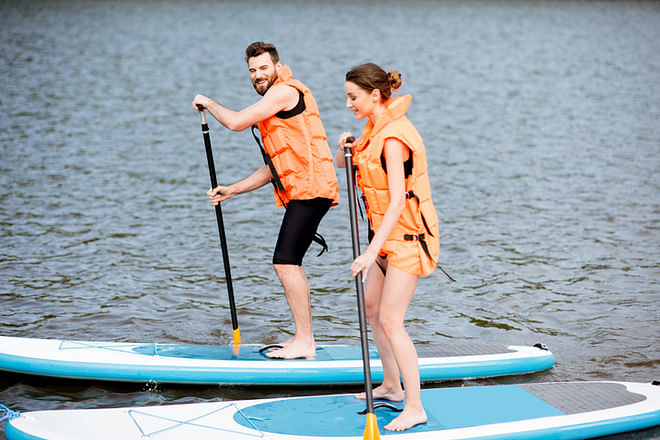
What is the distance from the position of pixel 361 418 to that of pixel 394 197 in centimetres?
144

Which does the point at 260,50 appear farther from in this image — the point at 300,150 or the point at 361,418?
the point at 361,418

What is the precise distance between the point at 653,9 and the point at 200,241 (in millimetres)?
38844

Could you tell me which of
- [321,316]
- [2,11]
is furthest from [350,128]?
[2,11]

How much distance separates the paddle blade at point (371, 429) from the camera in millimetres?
4527

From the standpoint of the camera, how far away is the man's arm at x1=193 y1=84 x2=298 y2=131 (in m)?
5.53

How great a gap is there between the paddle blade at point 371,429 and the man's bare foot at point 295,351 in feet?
5.07

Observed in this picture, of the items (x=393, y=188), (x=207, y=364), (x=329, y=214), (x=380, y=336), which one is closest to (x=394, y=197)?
(x=393, y=188)

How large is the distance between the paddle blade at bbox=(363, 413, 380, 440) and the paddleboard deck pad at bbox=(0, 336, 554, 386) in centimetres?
130

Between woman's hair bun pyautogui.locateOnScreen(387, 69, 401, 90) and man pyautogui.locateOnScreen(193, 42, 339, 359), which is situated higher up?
woman's hair bun pyautogui.locateOnScreen(387, 69, 401, 90)

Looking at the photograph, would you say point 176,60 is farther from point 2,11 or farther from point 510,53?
point 2,11

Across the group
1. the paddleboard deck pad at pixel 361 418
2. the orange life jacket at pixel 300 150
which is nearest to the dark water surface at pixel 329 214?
the paddleboard deck pad at pixel 361 418

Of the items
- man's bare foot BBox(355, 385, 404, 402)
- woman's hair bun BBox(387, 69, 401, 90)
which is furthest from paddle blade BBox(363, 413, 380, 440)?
woman's hair bun BBox(387, 69, 401, 90)

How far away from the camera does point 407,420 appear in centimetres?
477

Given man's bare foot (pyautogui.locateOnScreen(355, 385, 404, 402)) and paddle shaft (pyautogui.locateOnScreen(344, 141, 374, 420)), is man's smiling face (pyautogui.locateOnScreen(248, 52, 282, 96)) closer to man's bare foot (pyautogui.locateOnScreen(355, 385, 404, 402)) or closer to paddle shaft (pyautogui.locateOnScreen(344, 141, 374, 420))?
paddle shaft (pyautogui.locateOnScreen(344, 141, 374, 420))
